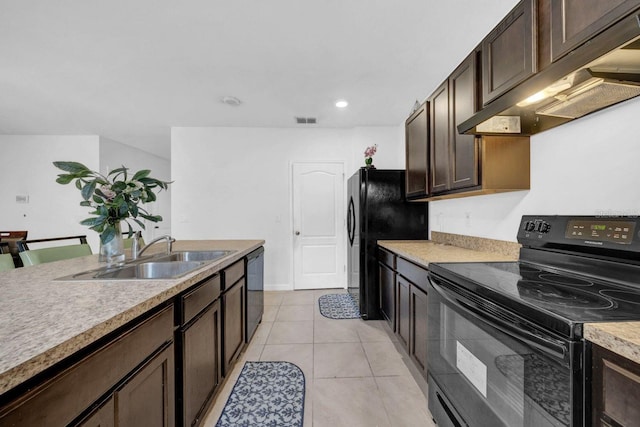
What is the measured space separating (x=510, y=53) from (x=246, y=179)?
3706 millimetres

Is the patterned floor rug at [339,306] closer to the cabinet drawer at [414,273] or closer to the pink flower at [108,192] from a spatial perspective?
the cabinet drawer at [414,273]

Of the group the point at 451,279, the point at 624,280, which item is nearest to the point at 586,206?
the point at 624,280

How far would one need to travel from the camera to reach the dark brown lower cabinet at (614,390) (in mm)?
593

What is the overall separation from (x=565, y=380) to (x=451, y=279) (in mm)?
592

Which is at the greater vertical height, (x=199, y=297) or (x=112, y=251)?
(x=112, y=251)

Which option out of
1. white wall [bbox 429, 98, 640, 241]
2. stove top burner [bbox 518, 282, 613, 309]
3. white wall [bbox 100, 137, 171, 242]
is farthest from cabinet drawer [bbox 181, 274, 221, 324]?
white wall [bbox 100, 137, 171, 242]

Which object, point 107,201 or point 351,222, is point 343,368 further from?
point 107,201

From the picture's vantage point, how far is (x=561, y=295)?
96 cm

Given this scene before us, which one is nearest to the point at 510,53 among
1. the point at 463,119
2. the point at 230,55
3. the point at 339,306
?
the point at 463,119

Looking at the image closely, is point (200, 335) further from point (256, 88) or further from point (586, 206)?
point (256, 88)

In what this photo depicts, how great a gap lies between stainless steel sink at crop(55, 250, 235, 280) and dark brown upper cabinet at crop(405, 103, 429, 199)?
1890 mm

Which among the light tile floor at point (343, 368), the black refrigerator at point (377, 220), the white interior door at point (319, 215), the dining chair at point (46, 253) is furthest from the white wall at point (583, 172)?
the dining chair at point (46, 253)

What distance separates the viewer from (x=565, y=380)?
2.39 feet

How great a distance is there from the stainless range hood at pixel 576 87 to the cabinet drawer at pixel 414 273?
932 millimetres
